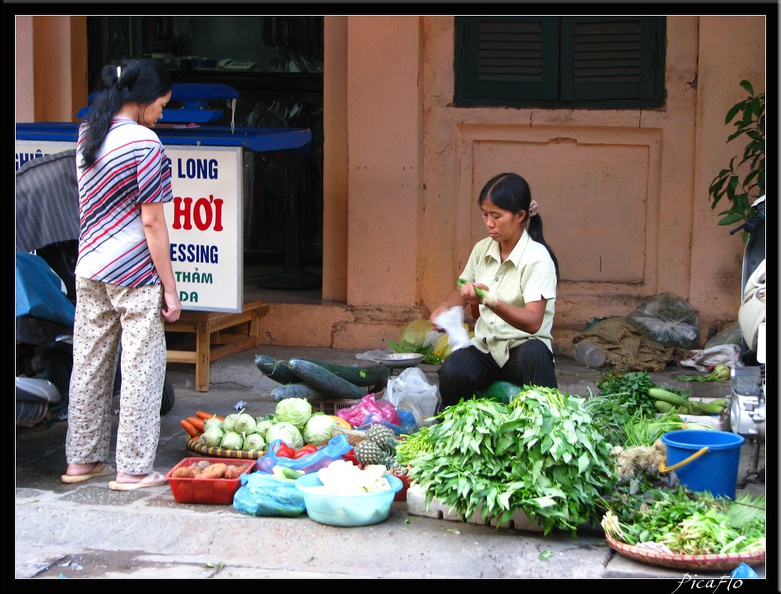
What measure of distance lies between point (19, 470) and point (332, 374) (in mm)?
1699

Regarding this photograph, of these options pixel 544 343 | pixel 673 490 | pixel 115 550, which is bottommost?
pixel 115 550

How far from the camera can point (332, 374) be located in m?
5.57

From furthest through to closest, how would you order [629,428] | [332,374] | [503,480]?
[332,374]
[629,428]
[503,480]

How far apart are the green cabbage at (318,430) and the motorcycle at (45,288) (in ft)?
3.27

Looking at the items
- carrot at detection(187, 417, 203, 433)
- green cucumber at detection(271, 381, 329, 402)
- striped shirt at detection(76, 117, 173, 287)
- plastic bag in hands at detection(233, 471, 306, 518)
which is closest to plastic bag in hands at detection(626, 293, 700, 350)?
green cucumber at detection(271, 381, 329, 402)

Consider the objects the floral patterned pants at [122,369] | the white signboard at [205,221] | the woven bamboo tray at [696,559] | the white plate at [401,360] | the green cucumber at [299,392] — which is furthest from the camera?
the white plate at [401,360]

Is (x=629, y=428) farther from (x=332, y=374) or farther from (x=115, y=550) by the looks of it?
(x=115, y=550)

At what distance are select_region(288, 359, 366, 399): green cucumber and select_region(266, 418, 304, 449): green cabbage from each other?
54 cm

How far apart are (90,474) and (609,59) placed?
171 inches

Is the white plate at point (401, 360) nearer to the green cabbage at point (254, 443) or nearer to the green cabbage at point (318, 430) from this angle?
the green cabbage at point (318, 430)

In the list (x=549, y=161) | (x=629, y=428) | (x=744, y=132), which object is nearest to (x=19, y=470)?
(x=629, y=428)

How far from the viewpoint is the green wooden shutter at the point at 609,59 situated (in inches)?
265

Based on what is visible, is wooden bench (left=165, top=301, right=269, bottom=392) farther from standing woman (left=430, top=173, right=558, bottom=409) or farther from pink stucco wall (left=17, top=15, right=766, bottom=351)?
standing woman (left=430, top=173, right=558, bottom=409)

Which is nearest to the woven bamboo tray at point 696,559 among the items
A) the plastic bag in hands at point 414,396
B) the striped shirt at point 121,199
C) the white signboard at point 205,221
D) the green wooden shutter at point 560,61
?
the plastic bag in hands at point 414,396
